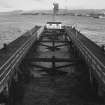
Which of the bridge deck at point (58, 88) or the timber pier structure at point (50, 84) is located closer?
the timber pier structure at point (50, 84)

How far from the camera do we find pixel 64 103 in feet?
51.3

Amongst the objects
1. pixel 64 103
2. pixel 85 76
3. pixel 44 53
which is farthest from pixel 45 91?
pixel 44 53

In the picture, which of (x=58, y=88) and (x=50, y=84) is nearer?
(x=58, y=88)

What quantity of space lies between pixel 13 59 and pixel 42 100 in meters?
3.94

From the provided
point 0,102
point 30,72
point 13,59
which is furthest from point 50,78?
point 0,102

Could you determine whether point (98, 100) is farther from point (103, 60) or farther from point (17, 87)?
point (17, 87)

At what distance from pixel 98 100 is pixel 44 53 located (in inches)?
749

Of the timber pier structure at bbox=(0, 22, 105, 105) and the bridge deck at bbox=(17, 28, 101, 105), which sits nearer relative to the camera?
the timber pier structure at bbox=(0, 22, 105, 105)

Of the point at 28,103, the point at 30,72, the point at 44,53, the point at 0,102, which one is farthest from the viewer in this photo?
the point at 44,53

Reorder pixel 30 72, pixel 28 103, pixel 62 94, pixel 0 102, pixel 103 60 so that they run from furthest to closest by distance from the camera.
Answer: pixel 30 72 < pixel 103 60 < pixel 62 94 < pixel 28 103 < pixel 0 102

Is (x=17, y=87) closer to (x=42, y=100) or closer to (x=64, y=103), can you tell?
(x=42, y=100)

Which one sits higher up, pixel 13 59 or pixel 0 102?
pixel 13 59

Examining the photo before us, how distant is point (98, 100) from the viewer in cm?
1580

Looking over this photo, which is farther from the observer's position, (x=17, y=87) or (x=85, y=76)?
(x=85, y=76)
